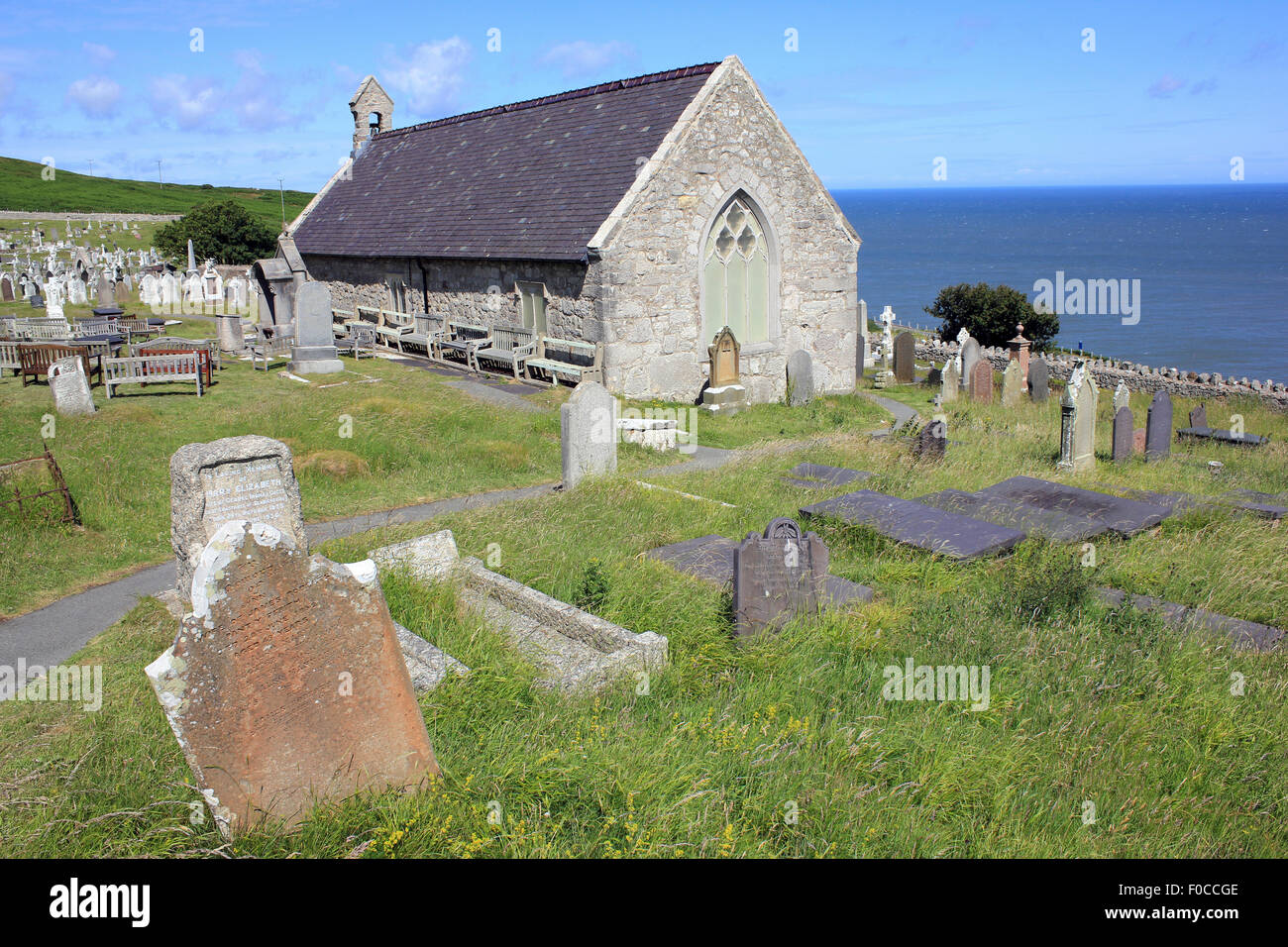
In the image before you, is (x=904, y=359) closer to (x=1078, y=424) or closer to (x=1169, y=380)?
(x=1169, y=380)

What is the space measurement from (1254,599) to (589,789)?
6321 mm

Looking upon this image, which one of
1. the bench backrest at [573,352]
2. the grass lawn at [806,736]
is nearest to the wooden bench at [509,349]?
the bench backrest at [573,352]

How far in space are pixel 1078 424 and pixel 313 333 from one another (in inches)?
609

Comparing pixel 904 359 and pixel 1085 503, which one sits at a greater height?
pixel 904 359

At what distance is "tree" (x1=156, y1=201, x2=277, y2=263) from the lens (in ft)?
154

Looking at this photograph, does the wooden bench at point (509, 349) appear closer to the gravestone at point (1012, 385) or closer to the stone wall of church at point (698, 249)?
the stone wall of church at point (698, 249)

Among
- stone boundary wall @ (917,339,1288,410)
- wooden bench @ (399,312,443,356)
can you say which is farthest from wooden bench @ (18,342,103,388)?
stone boundary wall @ (917,339,1288,410)

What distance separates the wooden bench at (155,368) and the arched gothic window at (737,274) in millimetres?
10069

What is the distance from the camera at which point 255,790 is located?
13.7ft

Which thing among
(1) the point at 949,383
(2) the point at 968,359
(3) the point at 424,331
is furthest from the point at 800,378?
(3) the point at 424,331

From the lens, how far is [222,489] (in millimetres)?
7422

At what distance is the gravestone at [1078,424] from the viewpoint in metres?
13.4
